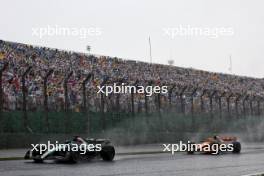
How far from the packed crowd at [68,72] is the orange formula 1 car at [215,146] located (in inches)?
180

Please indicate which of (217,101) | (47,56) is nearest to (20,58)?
(47,56)

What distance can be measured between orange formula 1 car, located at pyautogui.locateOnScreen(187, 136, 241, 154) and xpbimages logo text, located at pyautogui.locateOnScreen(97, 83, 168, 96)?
186 inches

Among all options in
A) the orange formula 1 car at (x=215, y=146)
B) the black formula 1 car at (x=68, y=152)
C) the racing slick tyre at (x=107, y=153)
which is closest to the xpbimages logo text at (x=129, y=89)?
the orange formula 1 car at (x=215, y=146)

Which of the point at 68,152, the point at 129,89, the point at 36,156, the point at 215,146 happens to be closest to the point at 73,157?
the point at 68,152

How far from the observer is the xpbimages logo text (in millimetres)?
28250

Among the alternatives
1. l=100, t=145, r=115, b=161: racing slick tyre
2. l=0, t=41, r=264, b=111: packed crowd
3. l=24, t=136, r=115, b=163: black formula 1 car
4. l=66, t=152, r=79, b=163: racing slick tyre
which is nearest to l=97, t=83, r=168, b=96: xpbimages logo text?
l=0, t=41, r=264, b=111: packed crowd

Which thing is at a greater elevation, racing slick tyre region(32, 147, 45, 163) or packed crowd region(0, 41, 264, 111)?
packed crowd region(0, 41, 264, 111)

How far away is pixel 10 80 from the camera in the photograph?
24.2m

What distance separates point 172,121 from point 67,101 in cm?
778

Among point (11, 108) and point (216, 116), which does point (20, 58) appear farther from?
point (216, 116)

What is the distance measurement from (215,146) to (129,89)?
18.7 ft

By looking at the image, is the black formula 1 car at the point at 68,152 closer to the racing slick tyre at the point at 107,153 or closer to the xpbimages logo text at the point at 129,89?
the racing slick tyre at the point at 107,153

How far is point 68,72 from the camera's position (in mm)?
29562

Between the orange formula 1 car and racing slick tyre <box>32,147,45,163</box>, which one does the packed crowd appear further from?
racing slick tyre <box>32,147,45,163</box>
